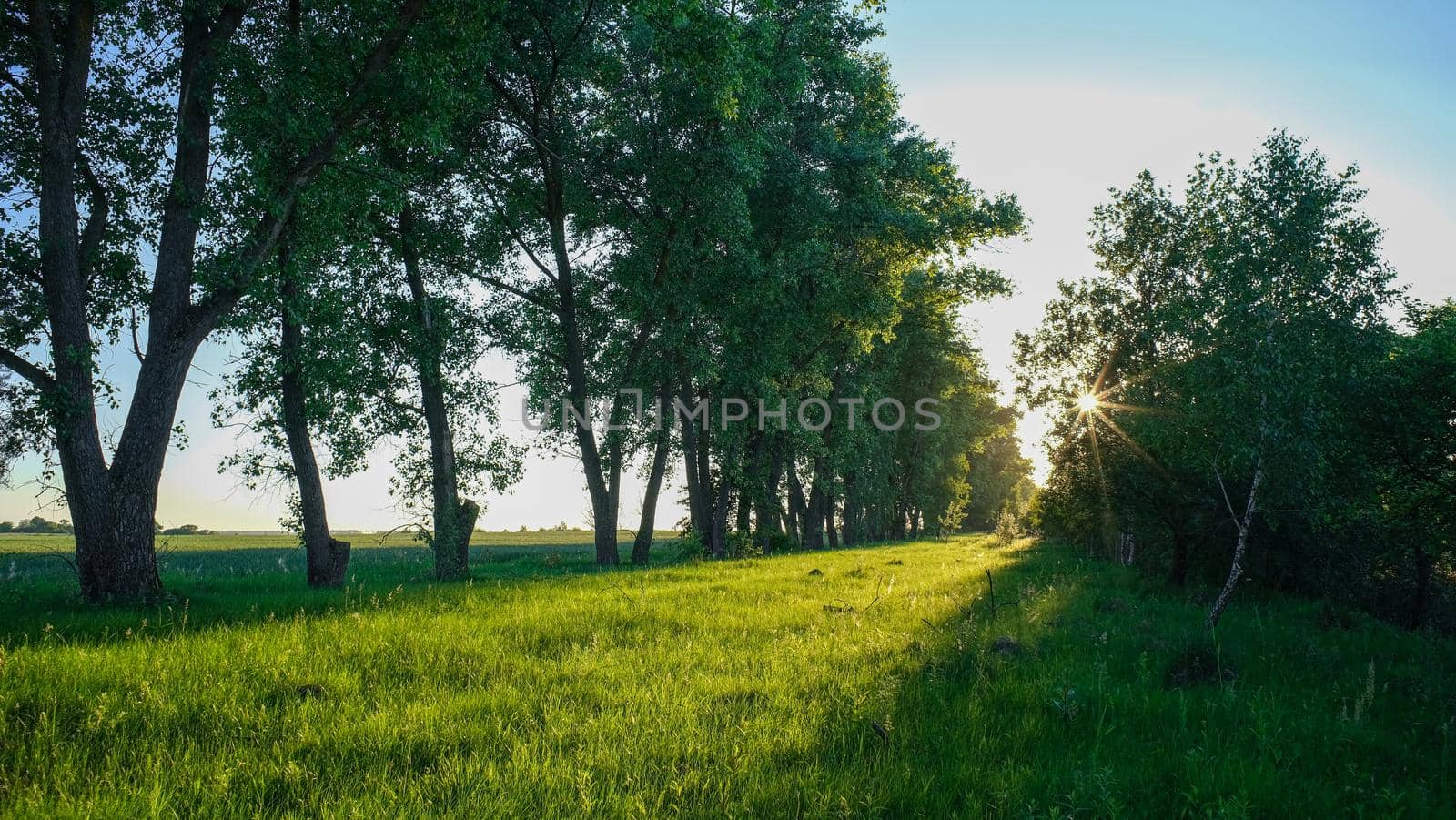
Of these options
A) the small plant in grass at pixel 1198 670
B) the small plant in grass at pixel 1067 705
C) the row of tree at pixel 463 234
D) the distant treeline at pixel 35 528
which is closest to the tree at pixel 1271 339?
the small plant in grass at pixel 1198 670

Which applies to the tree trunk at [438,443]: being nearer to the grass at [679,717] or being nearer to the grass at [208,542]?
the grass at [679,717]

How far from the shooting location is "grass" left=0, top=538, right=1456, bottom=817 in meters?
3.64

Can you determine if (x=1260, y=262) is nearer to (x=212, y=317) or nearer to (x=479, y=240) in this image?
(x=212, y=317)

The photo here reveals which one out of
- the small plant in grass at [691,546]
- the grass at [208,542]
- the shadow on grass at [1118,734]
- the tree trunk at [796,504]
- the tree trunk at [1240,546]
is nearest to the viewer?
the shadow on grass at [1118,734]

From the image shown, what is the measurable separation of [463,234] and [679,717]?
1614 centimetres

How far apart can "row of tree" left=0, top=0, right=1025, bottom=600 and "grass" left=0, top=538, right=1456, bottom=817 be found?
485 centimetres

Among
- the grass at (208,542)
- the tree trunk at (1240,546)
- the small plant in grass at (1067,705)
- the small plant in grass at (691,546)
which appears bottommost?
the grass at (208,542)

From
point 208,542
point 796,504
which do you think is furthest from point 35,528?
point 796,504

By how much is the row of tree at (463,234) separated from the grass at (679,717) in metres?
4.85

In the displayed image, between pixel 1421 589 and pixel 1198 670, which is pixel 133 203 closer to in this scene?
pixel 1198 670

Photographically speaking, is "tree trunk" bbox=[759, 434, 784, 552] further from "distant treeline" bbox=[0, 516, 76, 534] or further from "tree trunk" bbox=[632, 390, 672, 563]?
"distant treeline" bbox=[0, 516, 76, 534]

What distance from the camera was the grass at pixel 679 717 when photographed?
3.64m

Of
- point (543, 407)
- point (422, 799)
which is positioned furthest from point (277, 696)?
point (543, 407)

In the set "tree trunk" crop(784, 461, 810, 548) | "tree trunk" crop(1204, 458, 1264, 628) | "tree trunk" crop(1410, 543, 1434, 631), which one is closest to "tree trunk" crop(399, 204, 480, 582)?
"tree trunk" crop(1204, 458, 1264, 628)
